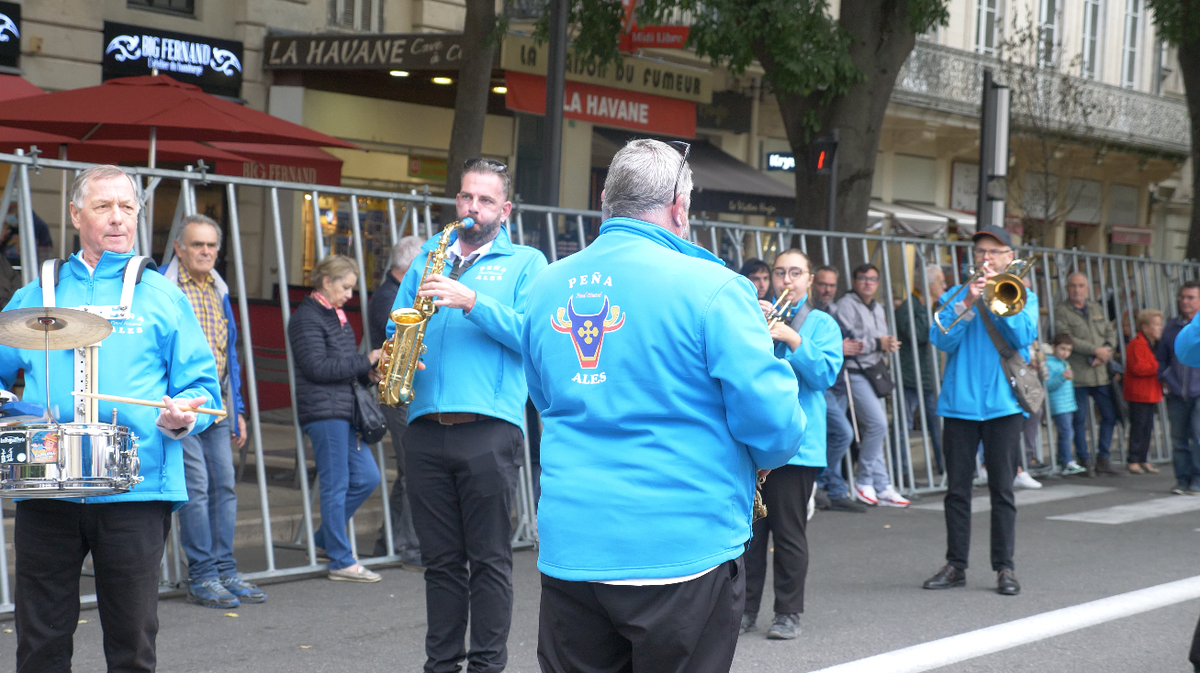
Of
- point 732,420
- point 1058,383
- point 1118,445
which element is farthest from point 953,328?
point 1118,445

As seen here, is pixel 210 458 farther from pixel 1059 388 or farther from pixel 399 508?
pixel 1059 388

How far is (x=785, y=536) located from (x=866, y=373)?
4.75 meters

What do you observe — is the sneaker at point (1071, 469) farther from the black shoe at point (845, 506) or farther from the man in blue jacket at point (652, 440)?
the man in blue jacket at point (652, 440)

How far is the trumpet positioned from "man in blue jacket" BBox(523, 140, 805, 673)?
251cm

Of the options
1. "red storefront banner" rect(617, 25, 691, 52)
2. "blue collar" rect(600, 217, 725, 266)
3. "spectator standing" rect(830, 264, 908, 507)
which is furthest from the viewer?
"red storefront banner" rect(617, 25, 691, 52)

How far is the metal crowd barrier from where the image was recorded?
6.82 m

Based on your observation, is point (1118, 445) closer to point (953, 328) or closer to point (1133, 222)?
point (953, 328)

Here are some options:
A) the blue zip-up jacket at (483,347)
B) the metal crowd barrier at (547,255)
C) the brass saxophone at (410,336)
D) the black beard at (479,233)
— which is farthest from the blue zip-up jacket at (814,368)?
the metal crowd barrier at (547,255)

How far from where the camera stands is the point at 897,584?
7.65m

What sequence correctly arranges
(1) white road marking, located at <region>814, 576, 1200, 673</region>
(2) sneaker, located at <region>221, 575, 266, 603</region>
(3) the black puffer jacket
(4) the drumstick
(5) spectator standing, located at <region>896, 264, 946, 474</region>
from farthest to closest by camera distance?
(5) spectator standing, located at <region>896, 264, 946, 474</region> < (3) the black puffer jacket < (2) sneaker, located at <region>221, 575, 266, 603</region> < (1) white road marking, located at <region>814, 576, 1200, 673</region> < (4) the drumstick

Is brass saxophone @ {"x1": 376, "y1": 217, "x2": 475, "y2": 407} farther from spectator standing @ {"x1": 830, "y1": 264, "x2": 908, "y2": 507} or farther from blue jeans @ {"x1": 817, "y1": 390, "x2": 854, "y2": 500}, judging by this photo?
spectator standing @ {"x1": 830, "y1": 264, "x2": 908, "y2": 507}

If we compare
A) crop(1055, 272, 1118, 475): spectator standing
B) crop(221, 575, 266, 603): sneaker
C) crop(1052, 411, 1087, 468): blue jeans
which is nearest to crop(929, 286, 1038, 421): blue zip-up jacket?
crop(221, 575, 266, 603): sneaker

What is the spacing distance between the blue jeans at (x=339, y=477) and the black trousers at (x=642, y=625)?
4082 mm

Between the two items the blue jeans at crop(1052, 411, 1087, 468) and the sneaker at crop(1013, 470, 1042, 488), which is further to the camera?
the blue jeans at crop(1052, 411, 1087, 468)
